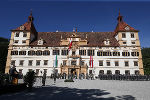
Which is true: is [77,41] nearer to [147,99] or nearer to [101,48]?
[101,48]

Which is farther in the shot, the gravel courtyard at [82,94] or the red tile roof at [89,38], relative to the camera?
the red tile roof at [89,38]

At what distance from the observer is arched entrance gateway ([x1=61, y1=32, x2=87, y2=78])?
33.6m

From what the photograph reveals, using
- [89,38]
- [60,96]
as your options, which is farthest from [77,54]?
[60,96]

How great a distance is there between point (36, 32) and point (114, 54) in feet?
91.7

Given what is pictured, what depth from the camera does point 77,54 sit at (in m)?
35.2

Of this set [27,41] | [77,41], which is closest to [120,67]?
[77,41]

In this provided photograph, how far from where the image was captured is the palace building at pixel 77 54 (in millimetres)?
34250

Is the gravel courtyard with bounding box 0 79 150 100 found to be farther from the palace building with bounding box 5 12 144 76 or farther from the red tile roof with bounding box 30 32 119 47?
the red tile roof with bounding box 30 32 119 47

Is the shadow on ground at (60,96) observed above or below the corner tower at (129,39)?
below

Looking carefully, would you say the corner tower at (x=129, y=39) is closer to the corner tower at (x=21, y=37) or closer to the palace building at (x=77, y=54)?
the palace building at (x=77, y=54)

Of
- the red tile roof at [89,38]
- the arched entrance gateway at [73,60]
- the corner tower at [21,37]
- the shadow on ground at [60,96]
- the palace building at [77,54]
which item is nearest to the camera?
the shadow on ground at [60,96]

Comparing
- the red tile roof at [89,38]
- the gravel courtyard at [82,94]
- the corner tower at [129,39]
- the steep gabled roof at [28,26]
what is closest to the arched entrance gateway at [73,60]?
the red tile roof at [89,38]

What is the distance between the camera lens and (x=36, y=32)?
43375 mm

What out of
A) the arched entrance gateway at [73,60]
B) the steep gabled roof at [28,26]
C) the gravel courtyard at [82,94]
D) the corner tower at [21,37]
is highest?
the steep gabled roof at [28,26]
